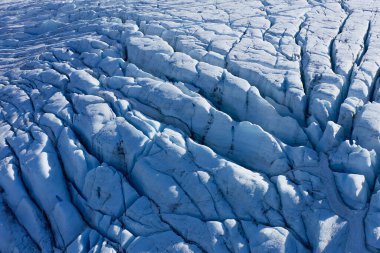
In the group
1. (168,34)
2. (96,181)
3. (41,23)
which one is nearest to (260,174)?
(96,181)

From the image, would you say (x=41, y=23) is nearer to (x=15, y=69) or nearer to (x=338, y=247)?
(x=15, y=69)

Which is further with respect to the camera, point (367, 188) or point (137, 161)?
point (137, 161)

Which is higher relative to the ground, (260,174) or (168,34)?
(168,34)

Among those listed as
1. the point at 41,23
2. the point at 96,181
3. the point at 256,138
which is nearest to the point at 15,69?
the point at 41,23

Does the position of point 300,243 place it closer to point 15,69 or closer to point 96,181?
point 96,181

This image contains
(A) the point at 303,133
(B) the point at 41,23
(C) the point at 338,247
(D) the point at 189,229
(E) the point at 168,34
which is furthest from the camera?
(B) the point at 41,23

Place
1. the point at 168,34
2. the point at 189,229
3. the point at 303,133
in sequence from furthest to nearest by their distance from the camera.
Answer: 1. the point at 168,34
2. the point at 303,133
3. the point at 189,229

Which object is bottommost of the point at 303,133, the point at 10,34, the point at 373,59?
the point at 10,34
